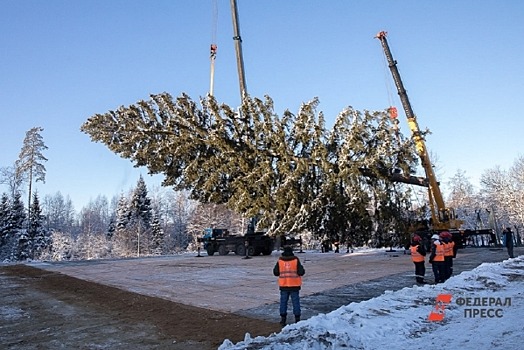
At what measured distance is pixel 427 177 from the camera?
24.1m

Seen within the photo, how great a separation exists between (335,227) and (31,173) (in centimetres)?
3394

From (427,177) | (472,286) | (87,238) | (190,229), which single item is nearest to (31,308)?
(472,286)

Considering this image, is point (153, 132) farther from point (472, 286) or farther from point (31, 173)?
point (31, 173)

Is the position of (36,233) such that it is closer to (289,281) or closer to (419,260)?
(419,260)

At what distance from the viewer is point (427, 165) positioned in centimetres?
2403

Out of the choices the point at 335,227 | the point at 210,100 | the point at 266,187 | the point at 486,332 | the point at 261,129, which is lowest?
the point at 486,332

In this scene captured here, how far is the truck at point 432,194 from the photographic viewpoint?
904 inches

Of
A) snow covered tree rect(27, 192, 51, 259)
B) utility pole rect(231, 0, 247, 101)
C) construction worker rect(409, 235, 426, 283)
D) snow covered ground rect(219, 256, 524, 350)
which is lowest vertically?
snow covered ground rect(219, 256, 524, 350)

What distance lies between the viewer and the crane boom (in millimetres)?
23156

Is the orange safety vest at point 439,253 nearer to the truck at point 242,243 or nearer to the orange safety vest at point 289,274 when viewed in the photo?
the orange safety vest at point 289,274

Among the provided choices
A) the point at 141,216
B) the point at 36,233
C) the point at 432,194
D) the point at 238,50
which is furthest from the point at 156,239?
the point at 432,194

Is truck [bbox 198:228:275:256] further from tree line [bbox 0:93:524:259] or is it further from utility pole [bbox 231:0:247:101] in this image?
utility pole [bbox 231:0:247:101]

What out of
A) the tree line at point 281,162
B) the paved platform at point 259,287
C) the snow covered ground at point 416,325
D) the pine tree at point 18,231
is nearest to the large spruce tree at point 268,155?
Result: the tree line at point 281,162

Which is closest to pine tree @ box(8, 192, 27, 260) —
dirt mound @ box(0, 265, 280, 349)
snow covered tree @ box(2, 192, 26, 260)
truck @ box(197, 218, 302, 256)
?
snow covered tree @ box(2, 192, 26, 260)
